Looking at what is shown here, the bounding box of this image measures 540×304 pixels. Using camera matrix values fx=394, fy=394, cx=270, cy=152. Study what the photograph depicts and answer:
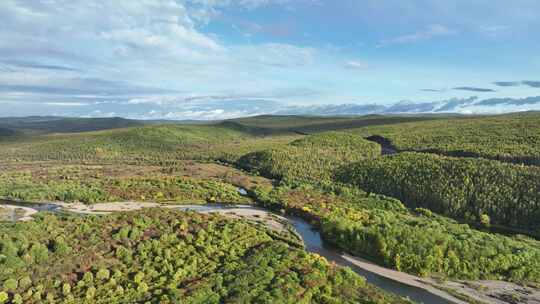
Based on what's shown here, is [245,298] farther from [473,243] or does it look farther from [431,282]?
[473,243]

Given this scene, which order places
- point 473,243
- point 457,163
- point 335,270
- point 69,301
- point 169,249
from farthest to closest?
point 457,163 < point 473,243 < point 169,249 < point 335,270 < point 69,301

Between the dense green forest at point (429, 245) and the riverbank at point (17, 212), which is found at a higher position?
the riverbank at point (17, 212)

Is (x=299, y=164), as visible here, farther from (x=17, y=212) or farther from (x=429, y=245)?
(x=17, y=212)

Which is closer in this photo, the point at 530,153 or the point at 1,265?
the point at 1,265

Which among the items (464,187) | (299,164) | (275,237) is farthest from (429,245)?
(299,164)

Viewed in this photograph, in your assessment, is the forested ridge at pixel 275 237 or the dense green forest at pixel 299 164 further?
the dense green forest at pixel 299 164

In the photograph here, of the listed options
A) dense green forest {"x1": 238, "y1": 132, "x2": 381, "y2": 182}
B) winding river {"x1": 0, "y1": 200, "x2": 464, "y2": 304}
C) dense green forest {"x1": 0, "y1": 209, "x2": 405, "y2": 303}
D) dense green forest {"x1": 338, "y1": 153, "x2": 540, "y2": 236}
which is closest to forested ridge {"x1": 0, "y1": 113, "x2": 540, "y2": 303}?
dense green forest {"x1": 0, "y1": 209, "x2": 405, "y2": 303}

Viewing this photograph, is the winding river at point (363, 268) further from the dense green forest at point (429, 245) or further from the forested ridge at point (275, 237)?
the forested ridge at point (275, 237)

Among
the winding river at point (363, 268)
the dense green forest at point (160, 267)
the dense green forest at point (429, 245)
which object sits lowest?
the winding river at point (363, 268)

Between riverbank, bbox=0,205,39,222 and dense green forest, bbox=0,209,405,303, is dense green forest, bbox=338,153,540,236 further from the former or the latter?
riverbank, bbox=0,205,39,222

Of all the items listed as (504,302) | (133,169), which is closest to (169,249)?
(504,302)

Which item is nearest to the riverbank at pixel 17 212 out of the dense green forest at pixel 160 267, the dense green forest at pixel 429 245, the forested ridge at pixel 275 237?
the forested ridge at pixel 275 237
